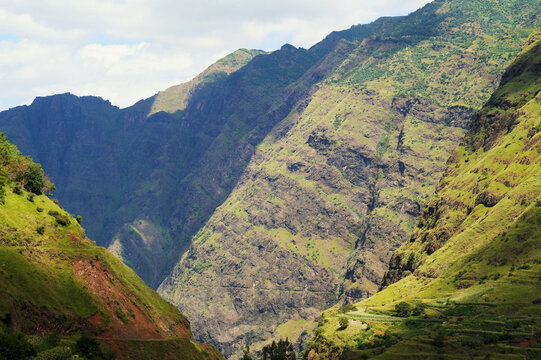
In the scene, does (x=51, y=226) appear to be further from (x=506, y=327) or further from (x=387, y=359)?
(x=506, y=327)

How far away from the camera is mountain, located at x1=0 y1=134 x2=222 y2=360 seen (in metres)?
117

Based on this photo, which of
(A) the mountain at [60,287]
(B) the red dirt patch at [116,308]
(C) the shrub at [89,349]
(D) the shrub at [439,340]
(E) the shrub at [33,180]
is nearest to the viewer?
(C) the shrub at [89,349]

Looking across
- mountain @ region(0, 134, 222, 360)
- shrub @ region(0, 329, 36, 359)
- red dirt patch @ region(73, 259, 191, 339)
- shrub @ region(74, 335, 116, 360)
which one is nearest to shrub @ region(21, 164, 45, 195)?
mountain @ region(0, 134, 222, 360)

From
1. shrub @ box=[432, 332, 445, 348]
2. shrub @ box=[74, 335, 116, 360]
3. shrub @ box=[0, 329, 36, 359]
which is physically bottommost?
shrub @ box=[432, 332, 445, 348]

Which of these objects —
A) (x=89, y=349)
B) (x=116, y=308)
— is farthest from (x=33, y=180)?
(x=89, y=349)

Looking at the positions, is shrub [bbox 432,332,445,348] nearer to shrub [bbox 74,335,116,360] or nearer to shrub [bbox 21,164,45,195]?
shrub [bbox 74,335,116,360]

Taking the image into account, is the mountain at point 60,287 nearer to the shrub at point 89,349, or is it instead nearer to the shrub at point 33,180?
the shrub at point 33,180

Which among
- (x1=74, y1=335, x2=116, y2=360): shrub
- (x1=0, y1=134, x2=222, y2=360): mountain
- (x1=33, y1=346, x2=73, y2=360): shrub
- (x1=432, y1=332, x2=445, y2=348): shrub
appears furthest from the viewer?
(x1=432, y1=332, x2=445, y2=348): shrub

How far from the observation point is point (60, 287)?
430 ft

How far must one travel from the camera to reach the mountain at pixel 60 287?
117000mm

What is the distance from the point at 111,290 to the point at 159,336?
1945cm

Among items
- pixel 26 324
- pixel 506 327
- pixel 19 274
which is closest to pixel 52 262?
pixel 19 274

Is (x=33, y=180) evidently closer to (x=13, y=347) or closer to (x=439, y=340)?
(x=13, y=347)

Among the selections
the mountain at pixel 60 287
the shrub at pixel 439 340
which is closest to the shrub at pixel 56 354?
the mountain at pixel 60 287
